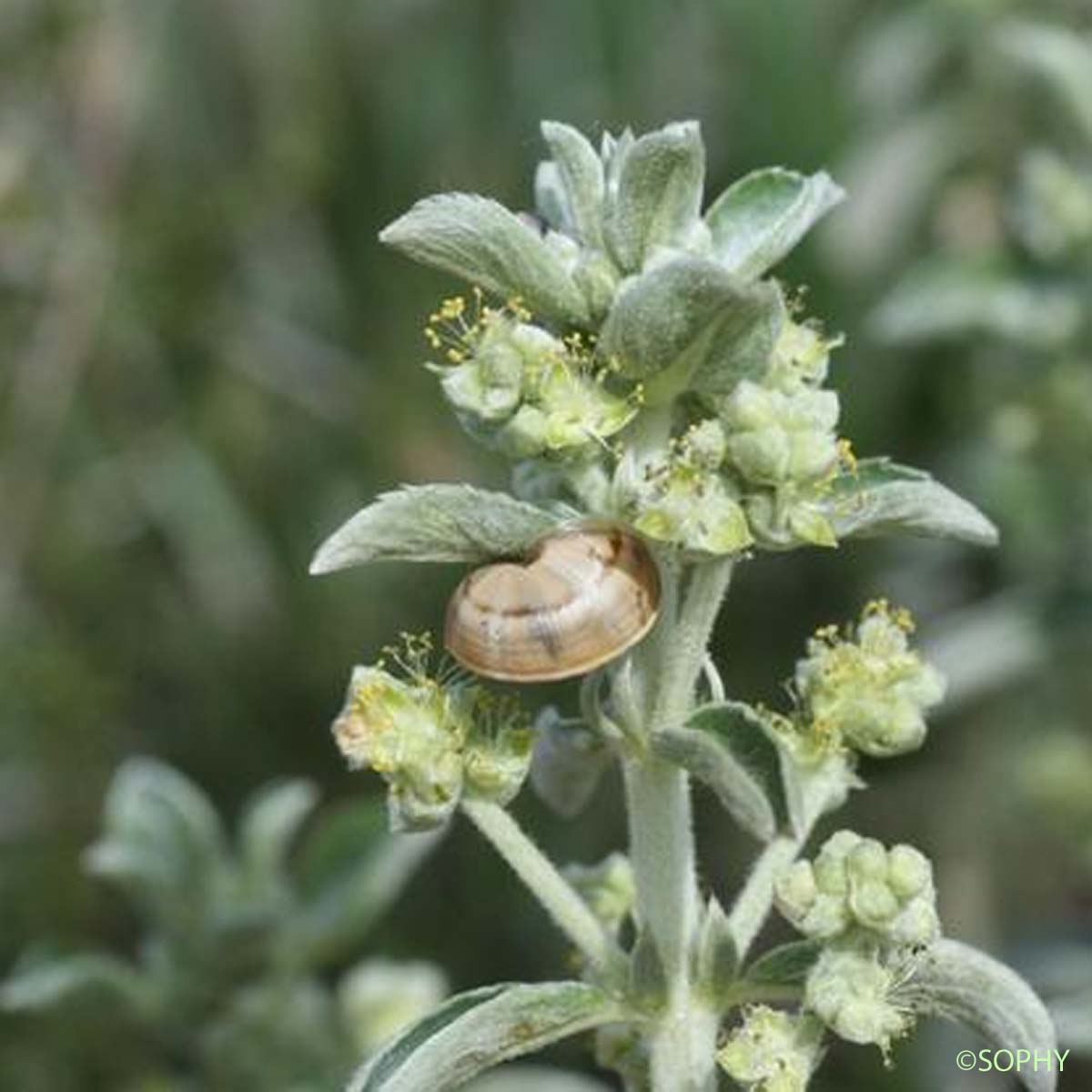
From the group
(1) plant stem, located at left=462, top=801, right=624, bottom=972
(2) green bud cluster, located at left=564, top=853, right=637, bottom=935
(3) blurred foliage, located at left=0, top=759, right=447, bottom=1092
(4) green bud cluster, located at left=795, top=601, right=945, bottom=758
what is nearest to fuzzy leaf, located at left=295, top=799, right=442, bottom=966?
(3) blurred foliage, located at left=0, top=759, right=447, bottom=1092

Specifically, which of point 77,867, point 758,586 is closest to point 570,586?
point 77,867

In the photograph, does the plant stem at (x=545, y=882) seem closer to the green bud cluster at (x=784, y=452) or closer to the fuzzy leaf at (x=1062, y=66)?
the green bud cluster at (x=784, y=452)

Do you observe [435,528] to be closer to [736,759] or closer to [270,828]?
[736,759]

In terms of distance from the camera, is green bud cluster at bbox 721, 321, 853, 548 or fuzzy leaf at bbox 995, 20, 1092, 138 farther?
fuzzy leaf at bbox 995, 20, 1092, 138

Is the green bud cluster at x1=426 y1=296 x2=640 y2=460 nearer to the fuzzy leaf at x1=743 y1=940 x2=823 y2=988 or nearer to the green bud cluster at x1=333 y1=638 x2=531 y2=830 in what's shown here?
the green bud cluster at x1=333 y1=638 x2=531 y2=830

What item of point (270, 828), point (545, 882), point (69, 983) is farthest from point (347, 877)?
point (545, 882)

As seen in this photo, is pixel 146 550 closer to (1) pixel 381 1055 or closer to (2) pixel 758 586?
(2) pixel 758 586

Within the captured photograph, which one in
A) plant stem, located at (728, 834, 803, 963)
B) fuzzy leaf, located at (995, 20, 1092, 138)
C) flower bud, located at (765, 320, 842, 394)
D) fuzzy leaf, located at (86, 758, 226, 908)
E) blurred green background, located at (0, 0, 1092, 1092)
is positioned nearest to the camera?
flower bud, located at (765, 320, 842, 394)

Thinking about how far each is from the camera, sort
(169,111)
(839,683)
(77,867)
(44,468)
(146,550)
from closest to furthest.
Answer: (839,683) < (77,867) < (44,468) < (146,550) < (169,111)
